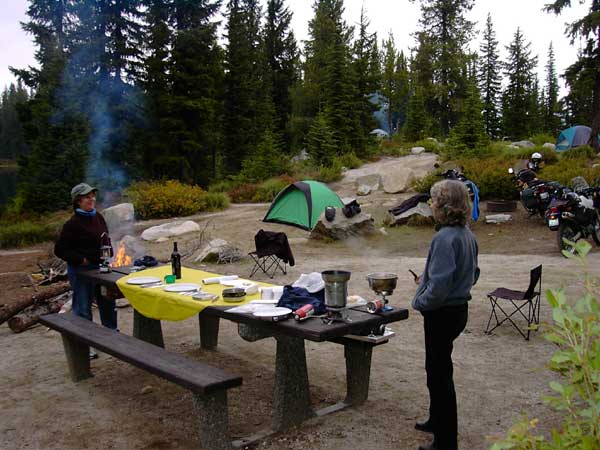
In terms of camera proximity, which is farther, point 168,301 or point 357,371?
point 168,301

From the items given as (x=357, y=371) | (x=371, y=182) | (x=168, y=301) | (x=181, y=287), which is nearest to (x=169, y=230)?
(x=371, y=182)

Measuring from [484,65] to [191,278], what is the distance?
44017 mm

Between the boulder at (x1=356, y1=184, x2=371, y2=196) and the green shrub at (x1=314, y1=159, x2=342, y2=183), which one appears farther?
the green shrub at (x1=314, y1=159, x2=342, y2=183)

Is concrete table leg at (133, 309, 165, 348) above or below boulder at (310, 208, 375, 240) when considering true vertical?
below

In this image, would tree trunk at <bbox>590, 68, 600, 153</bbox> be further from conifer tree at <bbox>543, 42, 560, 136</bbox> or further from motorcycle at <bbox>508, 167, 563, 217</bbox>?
conifer tree at <bbox>543, 42, 560, 136</bbox>

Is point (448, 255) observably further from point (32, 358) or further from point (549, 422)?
point (32, 358)

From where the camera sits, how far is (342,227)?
41.4 feet

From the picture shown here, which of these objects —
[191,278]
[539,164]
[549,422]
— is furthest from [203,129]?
[549,422]

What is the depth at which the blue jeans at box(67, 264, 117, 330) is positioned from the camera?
5766 millimetres

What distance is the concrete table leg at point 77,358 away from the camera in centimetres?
497

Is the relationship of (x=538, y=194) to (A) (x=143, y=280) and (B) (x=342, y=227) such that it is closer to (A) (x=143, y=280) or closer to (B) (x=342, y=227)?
(B) (x=342, y=227)

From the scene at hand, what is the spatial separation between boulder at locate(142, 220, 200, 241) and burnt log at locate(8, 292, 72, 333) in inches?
233

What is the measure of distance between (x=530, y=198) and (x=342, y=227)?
4.06 m

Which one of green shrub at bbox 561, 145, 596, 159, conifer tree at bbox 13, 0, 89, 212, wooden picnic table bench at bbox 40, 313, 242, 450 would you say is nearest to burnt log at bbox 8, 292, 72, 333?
wooden picnic table bench at bbox 40, 313, 242, 450
